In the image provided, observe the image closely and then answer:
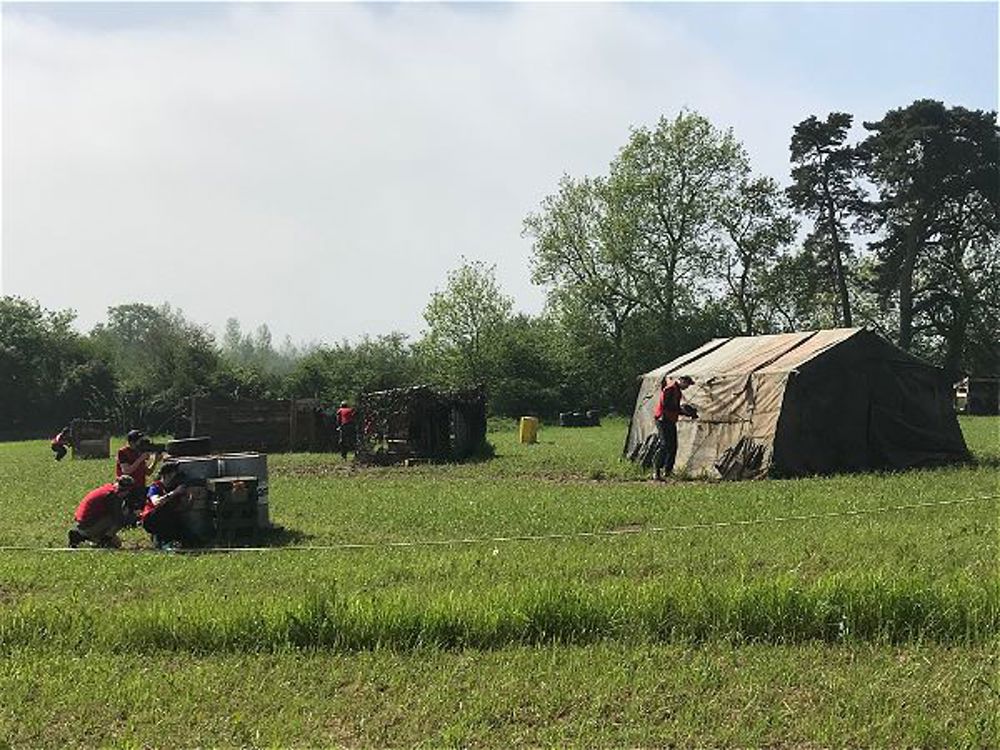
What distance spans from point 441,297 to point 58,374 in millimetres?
27963

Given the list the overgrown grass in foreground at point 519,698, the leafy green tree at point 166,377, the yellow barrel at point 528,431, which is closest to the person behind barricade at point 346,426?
the yellow barrel at point 528,431

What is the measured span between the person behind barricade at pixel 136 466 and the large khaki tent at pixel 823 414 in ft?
35.0

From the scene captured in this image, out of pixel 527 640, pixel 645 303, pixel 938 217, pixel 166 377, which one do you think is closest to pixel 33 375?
pixel 166 377

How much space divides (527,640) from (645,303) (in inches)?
2357

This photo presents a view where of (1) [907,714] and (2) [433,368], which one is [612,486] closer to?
(1) [907,714]

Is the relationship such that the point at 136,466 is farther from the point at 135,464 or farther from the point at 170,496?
the point at 170,496

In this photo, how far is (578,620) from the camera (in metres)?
7.40

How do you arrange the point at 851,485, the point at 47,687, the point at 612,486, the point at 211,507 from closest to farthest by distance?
the point at 47,687 → the point at 211,507 → the point at 851,485 → the point at 612,486

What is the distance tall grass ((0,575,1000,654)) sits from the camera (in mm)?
7176

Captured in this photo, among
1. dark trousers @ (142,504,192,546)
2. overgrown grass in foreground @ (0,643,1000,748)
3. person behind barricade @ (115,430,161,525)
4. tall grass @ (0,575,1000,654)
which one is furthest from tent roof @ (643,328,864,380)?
overgrown grass in foreground @ (0,643,1000,748)

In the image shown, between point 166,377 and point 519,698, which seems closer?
point 519,698

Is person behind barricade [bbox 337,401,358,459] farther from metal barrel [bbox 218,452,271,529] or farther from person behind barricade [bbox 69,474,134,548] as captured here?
person behind barricade [bbox 69,474,134,548]

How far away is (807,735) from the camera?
549 centimetres

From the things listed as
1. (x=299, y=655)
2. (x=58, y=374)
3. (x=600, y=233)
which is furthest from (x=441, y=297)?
(x=299, y=655)
